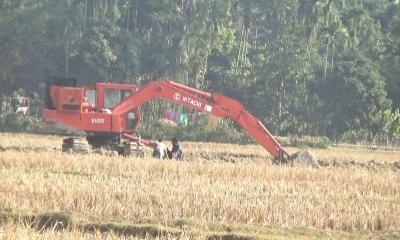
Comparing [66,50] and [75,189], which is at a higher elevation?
[66,50]

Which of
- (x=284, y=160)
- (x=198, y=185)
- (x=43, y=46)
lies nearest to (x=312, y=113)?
(x=43, y=46)

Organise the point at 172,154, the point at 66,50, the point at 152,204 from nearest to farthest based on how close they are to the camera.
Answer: the point at 152,204, the point at 172,154, the point at 66,50

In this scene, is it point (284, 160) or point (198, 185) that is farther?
point (284, 160)

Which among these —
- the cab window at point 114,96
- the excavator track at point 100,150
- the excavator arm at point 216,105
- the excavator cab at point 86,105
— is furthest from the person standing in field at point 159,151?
the cab window at point 114,96

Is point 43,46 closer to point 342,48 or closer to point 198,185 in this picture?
point 342,48

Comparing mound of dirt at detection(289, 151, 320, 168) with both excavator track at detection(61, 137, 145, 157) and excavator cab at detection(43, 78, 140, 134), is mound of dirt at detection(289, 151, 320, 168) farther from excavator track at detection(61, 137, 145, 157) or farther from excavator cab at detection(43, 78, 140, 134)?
excavator cab at detection(43, 78, 140, 134)

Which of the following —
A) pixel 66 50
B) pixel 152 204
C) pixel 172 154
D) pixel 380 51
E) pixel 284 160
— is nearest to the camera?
pixel 152 204

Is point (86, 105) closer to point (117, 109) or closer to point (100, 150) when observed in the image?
point (117, 109)

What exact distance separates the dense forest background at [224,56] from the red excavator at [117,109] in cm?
2156

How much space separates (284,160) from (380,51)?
98.3 feet

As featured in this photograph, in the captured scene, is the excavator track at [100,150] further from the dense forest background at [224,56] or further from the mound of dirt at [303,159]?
the dense forest background at [224,56]

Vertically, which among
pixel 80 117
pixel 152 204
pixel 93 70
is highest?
pixel 93 70

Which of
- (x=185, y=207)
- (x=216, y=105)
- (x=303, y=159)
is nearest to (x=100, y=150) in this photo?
(x=216, y=105)

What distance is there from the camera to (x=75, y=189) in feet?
34.9
